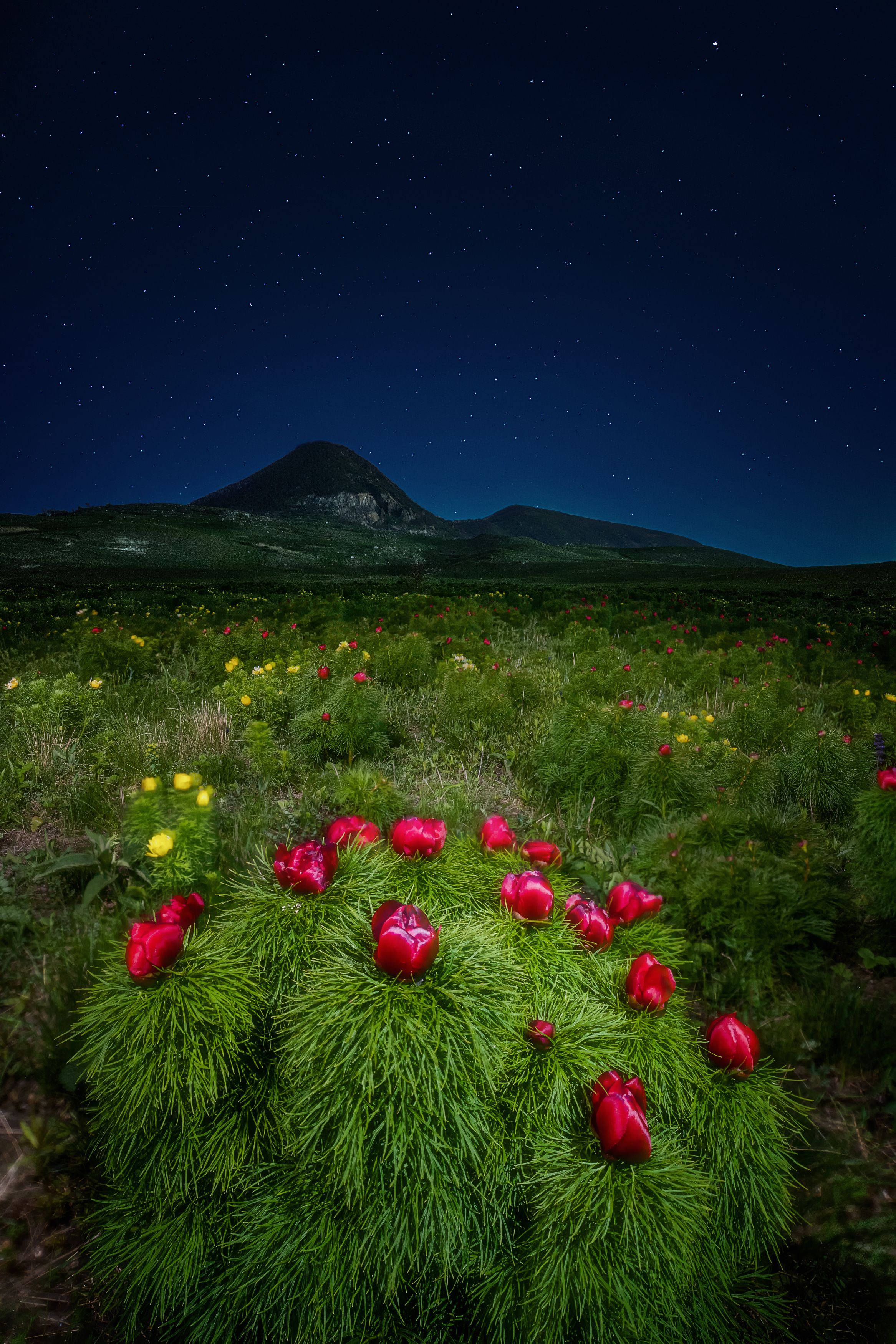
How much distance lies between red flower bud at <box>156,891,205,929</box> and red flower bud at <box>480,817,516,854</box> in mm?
842

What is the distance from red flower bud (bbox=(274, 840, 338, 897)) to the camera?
1217mm

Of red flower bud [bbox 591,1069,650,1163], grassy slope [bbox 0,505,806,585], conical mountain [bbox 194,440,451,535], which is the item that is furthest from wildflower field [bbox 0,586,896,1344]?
conical mountain [bbox 194,440,451,535]

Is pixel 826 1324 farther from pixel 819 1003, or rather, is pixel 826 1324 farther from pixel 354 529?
pixel 354 529

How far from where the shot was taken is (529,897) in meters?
1.27

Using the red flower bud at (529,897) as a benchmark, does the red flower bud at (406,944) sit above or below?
above

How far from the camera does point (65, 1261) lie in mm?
1328

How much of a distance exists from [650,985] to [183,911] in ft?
3.84

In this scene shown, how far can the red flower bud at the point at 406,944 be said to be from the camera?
969 millimetres

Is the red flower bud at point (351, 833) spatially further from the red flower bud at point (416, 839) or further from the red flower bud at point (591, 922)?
the red flower bud at point (591, 922)

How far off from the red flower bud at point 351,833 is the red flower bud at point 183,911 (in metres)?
0.37

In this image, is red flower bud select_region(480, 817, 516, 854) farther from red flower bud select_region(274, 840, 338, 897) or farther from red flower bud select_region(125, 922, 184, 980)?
red flower bud select_region(125, 922, 184, 980)

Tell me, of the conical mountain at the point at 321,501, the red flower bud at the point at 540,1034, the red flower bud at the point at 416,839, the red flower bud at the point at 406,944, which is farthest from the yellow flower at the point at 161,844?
the conical mountain at the point at 321,501

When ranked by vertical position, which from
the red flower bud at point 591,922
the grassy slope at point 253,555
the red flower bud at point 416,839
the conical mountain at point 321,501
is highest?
the conical mountain at point 321,501

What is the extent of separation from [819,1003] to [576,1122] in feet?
5.06
